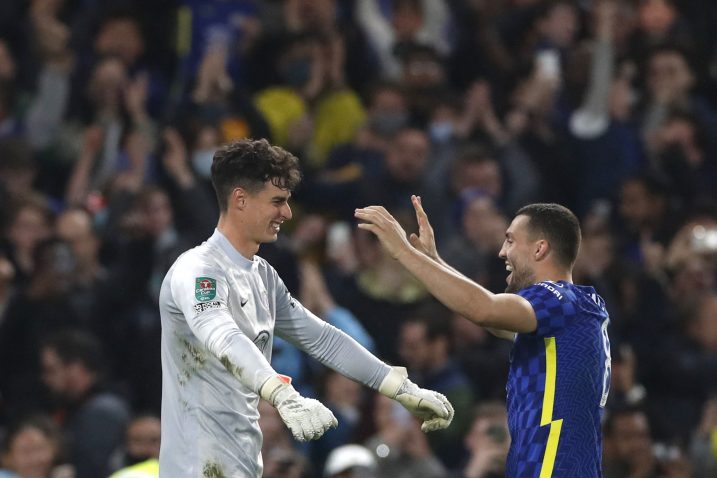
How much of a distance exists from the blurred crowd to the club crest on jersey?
3.36 meters

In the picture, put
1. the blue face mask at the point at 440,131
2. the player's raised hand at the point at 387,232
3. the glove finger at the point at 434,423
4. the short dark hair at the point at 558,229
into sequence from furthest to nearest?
the blue face mask at the point at 440,131 < the glove finger at the point at 434,423 < the short dark hair at the point at 558,229 < the player's raised hand at the point at 387,232

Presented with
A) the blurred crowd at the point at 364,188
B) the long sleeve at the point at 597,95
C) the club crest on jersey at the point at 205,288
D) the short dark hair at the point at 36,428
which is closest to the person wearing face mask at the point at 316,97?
the blurred crowd at the point at 364,188

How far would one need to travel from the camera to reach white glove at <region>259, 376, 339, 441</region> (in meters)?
6.24

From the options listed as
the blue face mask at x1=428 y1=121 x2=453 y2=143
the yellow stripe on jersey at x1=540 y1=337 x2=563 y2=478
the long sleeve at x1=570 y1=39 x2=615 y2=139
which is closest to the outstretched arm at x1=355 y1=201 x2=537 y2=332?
the yellow stripe on jersey at x1=540 y1=337 x2=563 y2=478

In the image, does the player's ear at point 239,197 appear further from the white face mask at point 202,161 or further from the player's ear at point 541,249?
the white face mask at point 202,161

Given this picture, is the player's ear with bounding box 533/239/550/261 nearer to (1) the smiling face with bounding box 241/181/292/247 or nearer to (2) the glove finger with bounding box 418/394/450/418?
(2) the glove finger with bounding box 418/394/450/418

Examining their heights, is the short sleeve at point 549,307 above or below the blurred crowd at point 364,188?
below

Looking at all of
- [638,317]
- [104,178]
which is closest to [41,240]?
[104,178]

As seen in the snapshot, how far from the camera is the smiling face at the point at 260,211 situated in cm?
710

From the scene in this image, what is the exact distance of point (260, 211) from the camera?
7105mm

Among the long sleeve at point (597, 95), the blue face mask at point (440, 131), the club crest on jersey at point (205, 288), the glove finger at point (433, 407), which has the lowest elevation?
the glove finger at point (433, 407)

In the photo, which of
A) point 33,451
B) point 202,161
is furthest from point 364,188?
point 33,451

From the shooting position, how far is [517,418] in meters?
7.09

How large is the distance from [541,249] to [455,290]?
2.04 ft
